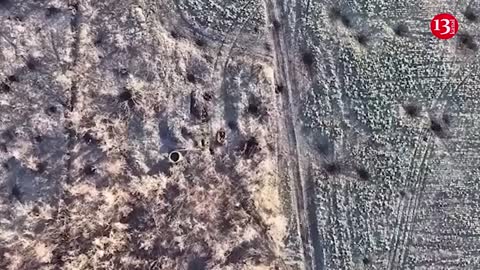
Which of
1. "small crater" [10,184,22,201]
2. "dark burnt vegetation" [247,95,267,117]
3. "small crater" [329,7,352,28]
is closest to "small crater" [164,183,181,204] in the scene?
"dark burnt vegetation" [247,95,267,117]

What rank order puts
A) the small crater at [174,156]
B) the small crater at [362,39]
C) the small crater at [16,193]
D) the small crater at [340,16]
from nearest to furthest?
the small crater at [16,193], the small crater at [174,156], the small crater at [362,39], the small crater at [340,16]

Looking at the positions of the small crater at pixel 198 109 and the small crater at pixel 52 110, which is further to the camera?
the small crater at pixel 198 109

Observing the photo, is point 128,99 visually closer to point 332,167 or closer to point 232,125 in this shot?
point 232,125

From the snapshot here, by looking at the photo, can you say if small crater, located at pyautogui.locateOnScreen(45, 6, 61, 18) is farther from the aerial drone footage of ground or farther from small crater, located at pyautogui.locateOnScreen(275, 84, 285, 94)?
small crater, located at pyautogui.locateOnScreen(275, 84, 285, 94)

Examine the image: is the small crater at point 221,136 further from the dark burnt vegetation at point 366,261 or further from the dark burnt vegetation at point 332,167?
the dark burnt vegetation at point 366,261

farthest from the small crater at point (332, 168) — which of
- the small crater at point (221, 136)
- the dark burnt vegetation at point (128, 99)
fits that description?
the dark burnt vegetation at point (128, 99)

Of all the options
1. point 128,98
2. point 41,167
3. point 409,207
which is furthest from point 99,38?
point 409,207

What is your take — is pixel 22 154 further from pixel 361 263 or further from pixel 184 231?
pixel 361 263
